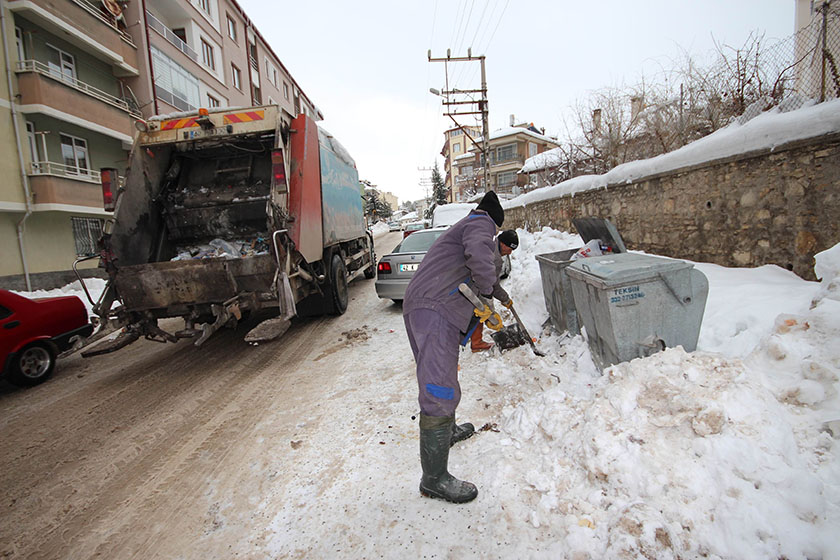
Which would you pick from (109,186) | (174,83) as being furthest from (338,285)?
(174,83)

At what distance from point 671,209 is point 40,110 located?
17.0 meters

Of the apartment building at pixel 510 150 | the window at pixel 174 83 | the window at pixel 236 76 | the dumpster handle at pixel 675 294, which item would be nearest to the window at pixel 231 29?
the window at pixel 236 76

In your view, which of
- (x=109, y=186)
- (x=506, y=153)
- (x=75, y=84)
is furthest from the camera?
(x=506, y=153)

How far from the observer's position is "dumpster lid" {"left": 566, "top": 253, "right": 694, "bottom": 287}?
296 centimetres

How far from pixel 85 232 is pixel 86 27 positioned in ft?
23.7

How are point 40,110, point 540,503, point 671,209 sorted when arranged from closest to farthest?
point 540,503, point 671,209, point 40,110

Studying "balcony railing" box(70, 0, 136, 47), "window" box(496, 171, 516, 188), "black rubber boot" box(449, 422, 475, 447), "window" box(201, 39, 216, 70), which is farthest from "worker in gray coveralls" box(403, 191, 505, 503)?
"window" box(496, 171, 516, 188)

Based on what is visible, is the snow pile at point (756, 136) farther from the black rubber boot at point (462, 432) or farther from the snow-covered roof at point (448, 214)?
the snow-covered roof at point (448, 214)

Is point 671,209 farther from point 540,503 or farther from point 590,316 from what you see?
point 540,503

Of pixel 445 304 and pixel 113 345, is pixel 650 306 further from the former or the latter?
pixel 113 345

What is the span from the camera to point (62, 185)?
12234 mm

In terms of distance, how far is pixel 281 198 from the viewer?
15.9 feet

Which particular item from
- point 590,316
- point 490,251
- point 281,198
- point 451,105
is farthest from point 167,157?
point 451,105

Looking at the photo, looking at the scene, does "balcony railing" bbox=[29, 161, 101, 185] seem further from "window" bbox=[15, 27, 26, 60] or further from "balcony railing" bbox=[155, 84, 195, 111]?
"balcony railing" bbox=[155, 84, 195, 111]
